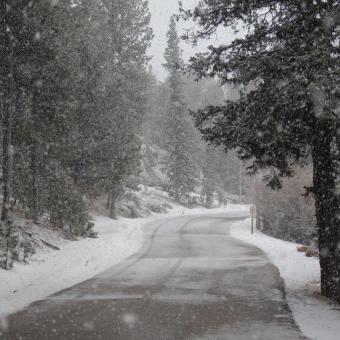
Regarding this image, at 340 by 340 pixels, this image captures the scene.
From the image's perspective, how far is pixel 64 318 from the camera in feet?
29.0

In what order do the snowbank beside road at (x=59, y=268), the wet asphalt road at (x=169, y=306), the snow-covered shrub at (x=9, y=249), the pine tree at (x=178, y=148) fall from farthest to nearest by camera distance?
the pine tree at (x=178, y=148) < the snow-covered shrub at (x=9, y=249) < the snowbank beside road at (x=59, y=268) < the wet asphalt road at (x=169, y=306)

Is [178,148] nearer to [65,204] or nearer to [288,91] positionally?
[65,204]

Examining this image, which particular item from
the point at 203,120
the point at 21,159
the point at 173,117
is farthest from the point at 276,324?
the point at 173,117

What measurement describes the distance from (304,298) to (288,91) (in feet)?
14.6

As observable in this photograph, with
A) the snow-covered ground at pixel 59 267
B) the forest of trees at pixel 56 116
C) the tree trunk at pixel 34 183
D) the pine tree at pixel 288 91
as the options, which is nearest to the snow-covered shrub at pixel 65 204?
the forest of trees at pixel 56 116

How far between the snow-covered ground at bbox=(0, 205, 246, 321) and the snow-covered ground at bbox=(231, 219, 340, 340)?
5.13 m

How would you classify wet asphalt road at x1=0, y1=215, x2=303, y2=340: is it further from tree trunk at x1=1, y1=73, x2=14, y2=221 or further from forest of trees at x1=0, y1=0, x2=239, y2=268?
tree trunk at x1=1, y1=73, x2=14, y2=221

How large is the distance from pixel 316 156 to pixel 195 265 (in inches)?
282

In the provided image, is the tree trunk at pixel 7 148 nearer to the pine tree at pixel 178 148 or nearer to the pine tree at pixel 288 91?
the pine tree at pixel 288 91

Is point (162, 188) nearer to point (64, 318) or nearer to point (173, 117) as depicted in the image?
point (173, 117)

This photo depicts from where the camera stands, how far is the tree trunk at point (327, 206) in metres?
9.94

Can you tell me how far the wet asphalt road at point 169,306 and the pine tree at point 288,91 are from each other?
2032 mm

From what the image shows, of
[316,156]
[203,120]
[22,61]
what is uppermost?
[22,61]

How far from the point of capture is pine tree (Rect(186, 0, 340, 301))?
8891 mm
